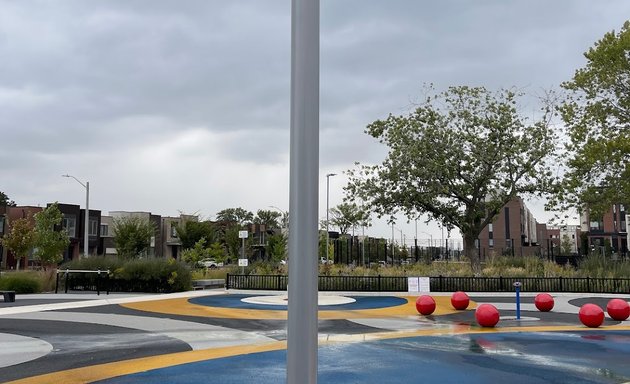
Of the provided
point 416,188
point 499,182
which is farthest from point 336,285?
point 499,182

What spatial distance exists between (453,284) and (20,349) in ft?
64.0

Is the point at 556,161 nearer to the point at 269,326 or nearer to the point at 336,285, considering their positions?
the point at 336,285

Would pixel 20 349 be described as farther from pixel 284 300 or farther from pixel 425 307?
pixel 284 300

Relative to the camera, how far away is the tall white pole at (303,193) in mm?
3830

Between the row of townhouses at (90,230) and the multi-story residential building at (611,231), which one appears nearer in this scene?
the row of townhouses at (90,230)

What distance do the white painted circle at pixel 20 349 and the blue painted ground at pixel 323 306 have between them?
789 cm

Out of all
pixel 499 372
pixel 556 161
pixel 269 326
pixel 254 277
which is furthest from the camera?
pixel 556 161

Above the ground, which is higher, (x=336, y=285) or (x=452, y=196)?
(x=452, y=196)

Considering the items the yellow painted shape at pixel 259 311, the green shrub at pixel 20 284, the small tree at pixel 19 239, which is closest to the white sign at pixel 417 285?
the yellow painted shape at pixel 259 311

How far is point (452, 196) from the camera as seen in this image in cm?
3238

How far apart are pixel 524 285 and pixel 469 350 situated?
1628 centimetres

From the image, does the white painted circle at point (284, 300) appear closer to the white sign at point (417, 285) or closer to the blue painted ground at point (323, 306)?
the blue painted ground at point (323, 306)

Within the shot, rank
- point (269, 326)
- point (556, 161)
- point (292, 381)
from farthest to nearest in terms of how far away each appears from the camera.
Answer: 1. point (556, 161)
2. point (269, 326)
3. point (292, 381)

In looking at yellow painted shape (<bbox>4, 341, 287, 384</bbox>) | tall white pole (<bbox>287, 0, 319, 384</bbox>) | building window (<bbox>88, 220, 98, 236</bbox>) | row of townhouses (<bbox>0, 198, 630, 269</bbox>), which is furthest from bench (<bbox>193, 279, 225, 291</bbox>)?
building window (<bbox>88, 220, 98, 236</bbox>)
